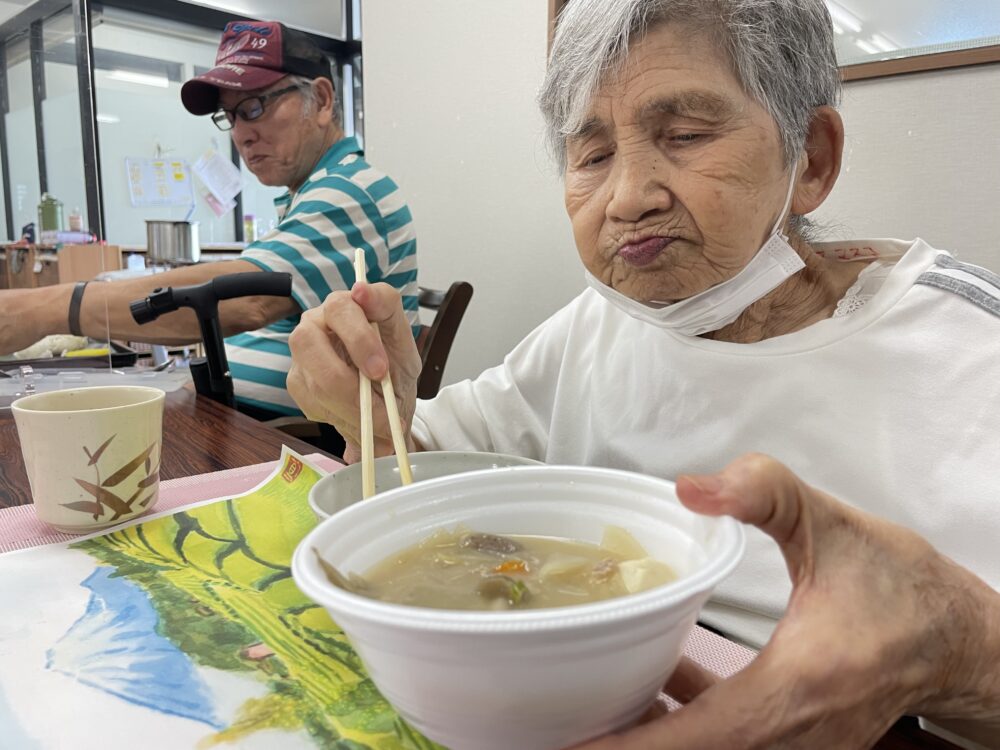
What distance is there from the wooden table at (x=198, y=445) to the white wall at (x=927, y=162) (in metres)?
1.23

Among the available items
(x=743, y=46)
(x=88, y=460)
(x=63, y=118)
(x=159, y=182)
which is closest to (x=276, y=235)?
(x=88, y=460)

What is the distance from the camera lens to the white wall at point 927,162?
4.82 ft

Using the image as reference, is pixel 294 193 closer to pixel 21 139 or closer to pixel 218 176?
pixel 218 176

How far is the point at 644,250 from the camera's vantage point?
91 cm

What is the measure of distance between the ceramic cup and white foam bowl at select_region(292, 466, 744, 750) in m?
0.51

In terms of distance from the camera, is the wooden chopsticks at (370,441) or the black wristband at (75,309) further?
the black wristband at (75,309)

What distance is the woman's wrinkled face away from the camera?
846 millimetres

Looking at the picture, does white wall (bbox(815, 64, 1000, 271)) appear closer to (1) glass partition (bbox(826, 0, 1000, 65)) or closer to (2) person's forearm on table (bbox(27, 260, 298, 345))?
(1) glass partition (bbox(826, 0, 1000, 65))

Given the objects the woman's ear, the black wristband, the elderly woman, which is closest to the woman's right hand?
the elderly woman

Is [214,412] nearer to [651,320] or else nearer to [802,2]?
[651,320]

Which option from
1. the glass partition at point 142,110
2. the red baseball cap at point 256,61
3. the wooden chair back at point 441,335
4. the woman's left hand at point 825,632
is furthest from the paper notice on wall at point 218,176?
the woman's left hand at point 825,632

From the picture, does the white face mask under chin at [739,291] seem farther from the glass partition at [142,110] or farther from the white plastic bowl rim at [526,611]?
the glass partition at [142,110]

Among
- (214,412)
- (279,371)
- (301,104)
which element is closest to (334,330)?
(214,412)

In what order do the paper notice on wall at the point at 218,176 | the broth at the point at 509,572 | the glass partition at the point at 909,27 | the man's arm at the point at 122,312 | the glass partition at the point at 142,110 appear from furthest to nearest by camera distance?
the glass partition at the point at 142,110, the paper notice on wall at the point at 218,176, the man's arm at the point at 122,312, the glass partition at the point at 909,27, the broth at the point at 509,572
